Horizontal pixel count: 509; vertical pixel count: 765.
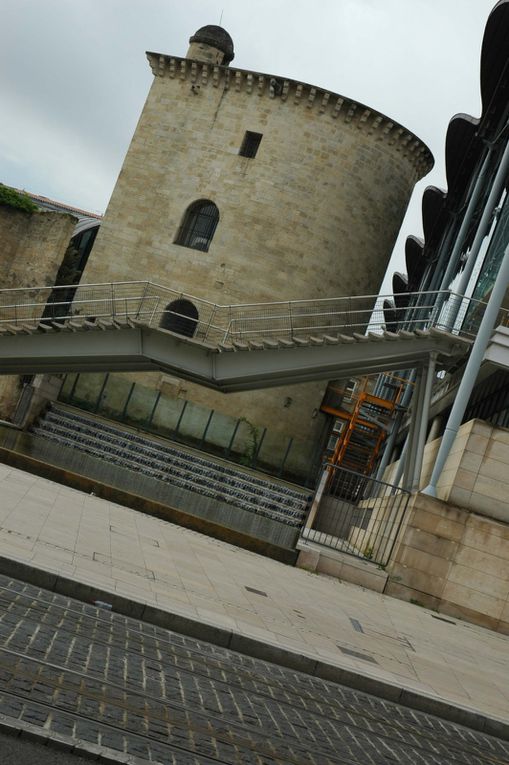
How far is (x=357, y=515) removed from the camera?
25.6 m

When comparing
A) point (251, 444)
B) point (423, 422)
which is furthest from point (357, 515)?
point (251, 444)

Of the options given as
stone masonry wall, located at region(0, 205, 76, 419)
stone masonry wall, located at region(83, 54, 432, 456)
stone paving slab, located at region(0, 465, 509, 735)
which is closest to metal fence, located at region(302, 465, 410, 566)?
stone paving slab, located at region(0, 465, 509, 735)

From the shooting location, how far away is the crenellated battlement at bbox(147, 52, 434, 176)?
127 feet

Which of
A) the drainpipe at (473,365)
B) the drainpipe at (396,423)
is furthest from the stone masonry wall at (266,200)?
the drainpipe at (473,365)

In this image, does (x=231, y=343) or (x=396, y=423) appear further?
(x=396, y=423)

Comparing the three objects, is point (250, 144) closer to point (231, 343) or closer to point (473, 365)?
point (231, 343)

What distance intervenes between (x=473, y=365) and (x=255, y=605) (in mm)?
10768

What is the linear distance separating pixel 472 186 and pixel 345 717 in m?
24.9

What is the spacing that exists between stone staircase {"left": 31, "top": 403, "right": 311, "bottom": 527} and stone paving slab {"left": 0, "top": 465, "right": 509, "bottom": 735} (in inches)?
508

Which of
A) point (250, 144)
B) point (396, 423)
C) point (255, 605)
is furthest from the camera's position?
point (250, 144)

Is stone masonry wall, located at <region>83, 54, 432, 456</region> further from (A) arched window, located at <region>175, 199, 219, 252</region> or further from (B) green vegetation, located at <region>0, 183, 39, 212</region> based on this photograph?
(B) green vegetation, located at <region>0, 183, 39, 212</region>

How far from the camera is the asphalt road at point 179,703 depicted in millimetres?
5387

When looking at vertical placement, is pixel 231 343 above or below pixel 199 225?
below

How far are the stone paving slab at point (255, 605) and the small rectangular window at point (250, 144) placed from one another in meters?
25.3
